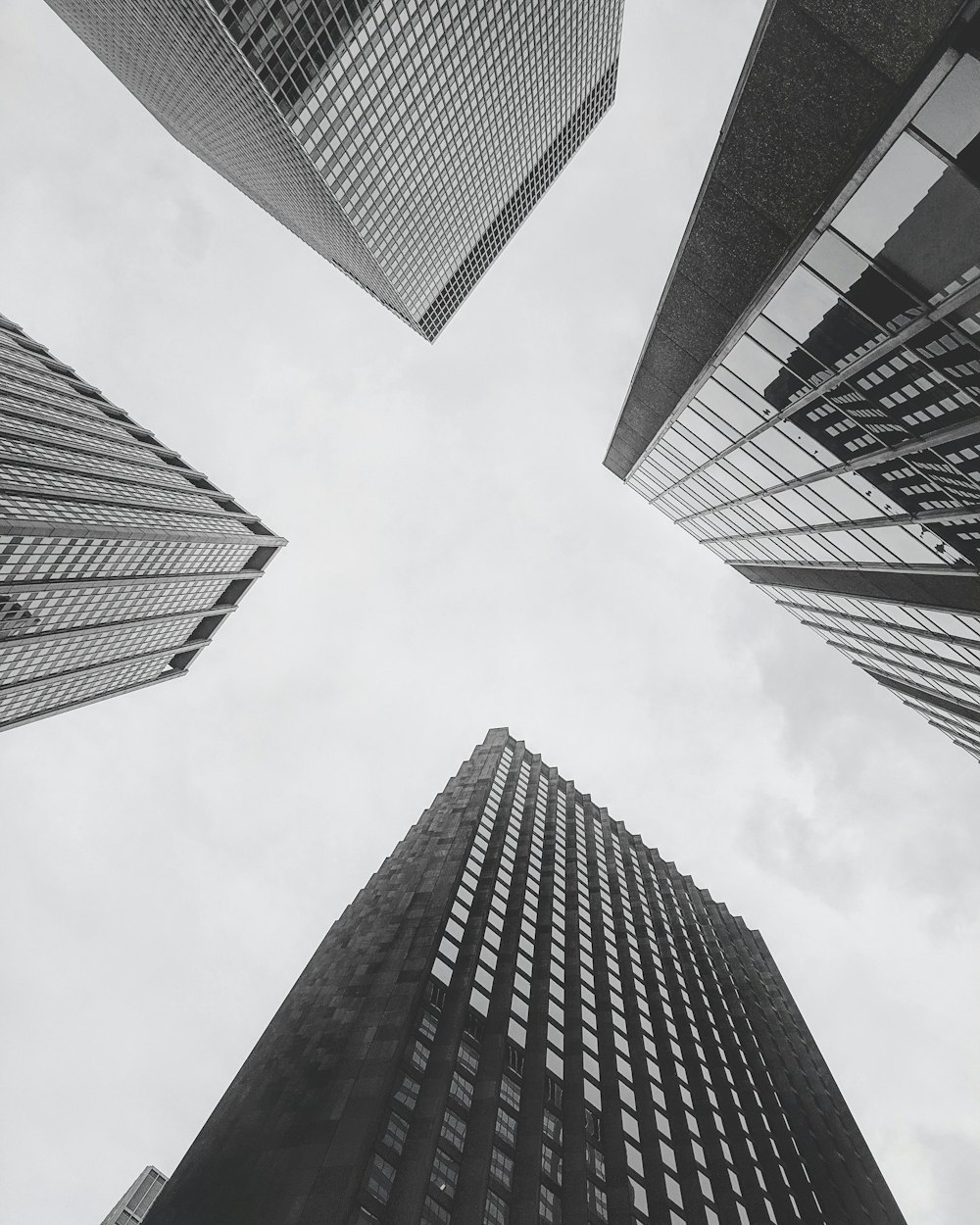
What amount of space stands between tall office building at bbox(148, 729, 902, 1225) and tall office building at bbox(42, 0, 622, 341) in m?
98.1

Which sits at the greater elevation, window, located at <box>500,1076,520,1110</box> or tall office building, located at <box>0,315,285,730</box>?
window, located at <box>500,1076,520,1110</box>

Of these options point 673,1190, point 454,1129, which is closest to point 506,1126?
point 454,1129

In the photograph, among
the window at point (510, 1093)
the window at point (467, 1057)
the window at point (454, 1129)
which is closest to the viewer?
the window at point (454, 1129)

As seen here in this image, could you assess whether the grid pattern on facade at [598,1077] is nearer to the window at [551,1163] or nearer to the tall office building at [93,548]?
the window at [551,1163]

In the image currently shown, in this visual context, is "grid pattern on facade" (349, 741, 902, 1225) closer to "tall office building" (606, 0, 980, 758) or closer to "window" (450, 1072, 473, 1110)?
"window" (450, 1072, 473, 1110)

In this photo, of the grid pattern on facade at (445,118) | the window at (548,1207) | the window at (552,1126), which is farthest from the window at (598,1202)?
the grid pattern on facade at (445,118)

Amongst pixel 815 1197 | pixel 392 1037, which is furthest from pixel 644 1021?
pixel 392 1037

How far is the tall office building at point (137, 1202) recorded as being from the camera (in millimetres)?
103062

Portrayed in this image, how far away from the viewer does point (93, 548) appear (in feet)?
342

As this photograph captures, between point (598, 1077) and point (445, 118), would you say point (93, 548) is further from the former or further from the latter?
point (598, 1077)

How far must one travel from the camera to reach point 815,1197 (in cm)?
3812

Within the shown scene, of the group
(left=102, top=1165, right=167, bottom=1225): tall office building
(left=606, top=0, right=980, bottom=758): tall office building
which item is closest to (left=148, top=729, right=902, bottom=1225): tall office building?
A: (left=606, top=0, right=980, bottom=758): tall office building

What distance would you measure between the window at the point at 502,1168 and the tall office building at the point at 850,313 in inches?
1003

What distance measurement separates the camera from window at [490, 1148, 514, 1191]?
27203 mm
